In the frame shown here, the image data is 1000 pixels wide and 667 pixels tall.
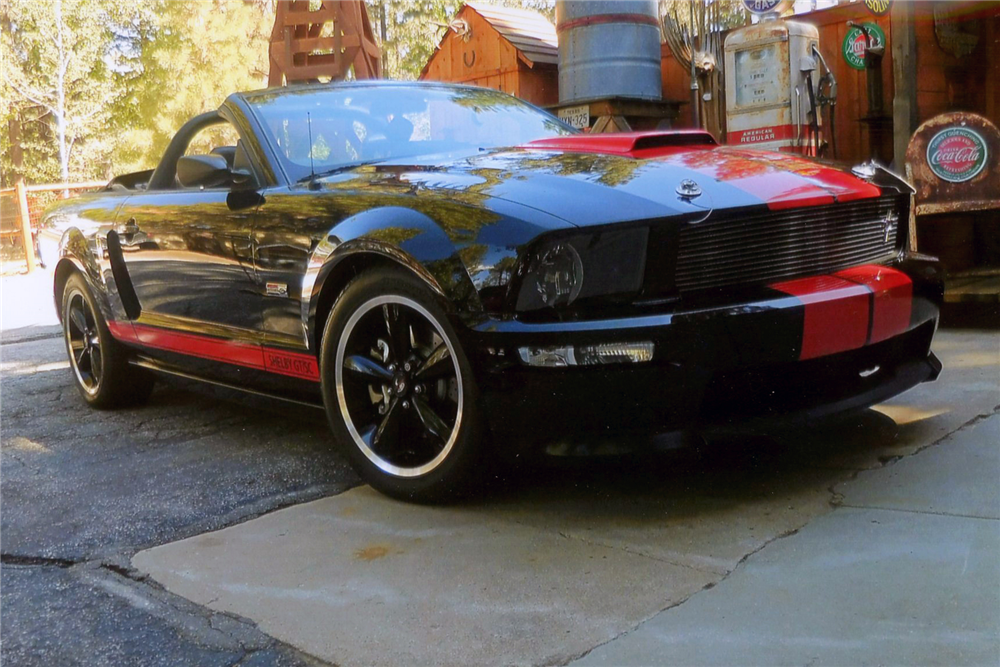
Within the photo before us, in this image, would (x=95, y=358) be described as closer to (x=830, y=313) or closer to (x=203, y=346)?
(x=203, y=346)

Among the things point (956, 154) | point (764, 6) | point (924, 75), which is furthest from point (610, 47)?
point (956, 154)

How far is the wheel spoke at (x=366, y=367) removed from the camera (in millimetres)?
A: 3096

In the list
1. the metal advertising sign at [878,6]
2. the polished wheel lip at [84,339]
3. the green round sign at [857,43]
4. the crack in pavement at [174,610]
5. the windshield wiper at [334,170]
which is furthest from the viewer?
the green round sign at [857,43]

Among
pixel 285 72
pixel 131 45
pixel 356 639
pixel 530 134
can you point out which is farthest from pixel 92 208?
pixel 131 45

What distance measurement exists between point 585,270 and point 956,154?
379 cm

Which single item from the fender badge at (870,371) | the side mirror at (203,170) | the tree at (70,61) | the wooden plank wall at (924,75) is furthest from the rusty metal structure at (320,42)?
the tree at (70,61)

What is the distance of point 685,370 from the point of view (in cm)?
260

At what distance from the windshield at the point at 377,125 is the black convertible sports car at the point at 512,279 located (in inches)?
0.5

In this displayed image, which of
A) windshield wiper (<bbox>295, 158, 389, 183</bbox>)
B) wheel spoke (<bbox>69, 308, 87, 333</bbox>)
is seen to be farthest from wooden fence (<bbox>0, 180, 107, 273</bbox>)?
windshield wiper (<bbox>295, 158, 389, 183</bbox>)

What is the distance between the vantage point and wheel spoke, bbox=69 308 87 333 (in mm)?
5004

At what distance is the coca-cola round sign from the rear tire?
168 inches

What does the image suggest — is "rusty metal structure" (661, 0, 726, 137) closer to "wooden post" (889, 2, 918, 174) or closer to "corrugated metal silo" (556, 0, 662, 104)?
"corrugated metal silo" (556, 0, 662, 104)

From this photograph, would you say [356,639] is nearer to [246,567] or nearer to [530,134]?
[246,567]

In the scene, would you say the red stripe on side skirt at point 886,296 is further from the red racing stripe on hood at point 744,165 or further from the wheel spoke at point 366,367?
the wheel spoke at point 366,367
